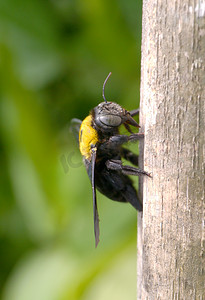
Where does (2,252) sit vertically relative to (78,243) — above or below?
below

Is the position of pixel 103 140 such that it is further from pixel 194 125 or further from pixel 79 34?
pixel 79 34

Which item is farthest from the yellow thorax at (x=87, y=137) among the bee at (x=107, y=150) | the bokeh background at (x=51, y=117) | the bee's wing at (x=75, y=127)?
the bokeh background at (x=51, y=117)

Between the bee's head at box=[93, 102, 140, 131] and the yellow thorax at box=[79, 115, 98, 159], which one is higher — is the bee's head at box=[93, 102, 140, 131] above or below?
above

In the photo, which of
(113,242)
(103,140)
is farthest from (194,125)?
(113,242)

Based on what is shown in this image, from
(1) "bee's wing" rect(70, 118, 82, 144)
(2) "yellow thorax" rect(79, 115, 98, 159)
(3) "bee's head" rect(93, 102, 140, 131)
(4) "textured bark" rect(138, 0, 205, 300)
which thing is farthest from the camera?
(1) "bee's wing" rect(70, 118, 82, 144)

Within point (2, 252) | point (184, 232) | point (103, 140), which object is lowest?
point (2, 252)

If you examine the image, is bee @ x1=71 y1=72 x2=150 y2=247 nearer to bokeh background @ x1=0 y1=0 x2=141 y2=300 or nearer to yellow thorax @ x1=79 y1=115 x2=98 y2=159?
yellow thorax @ x1=79 y1=115 x2=98 y2=159

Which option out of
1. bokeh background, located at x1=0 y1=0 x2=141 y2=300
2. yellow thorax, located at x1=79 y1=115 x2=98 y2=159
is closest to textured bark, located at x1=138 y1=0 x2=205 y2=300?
yellow thorax, located at x1=79 y1=115 x2=98 y2=159
